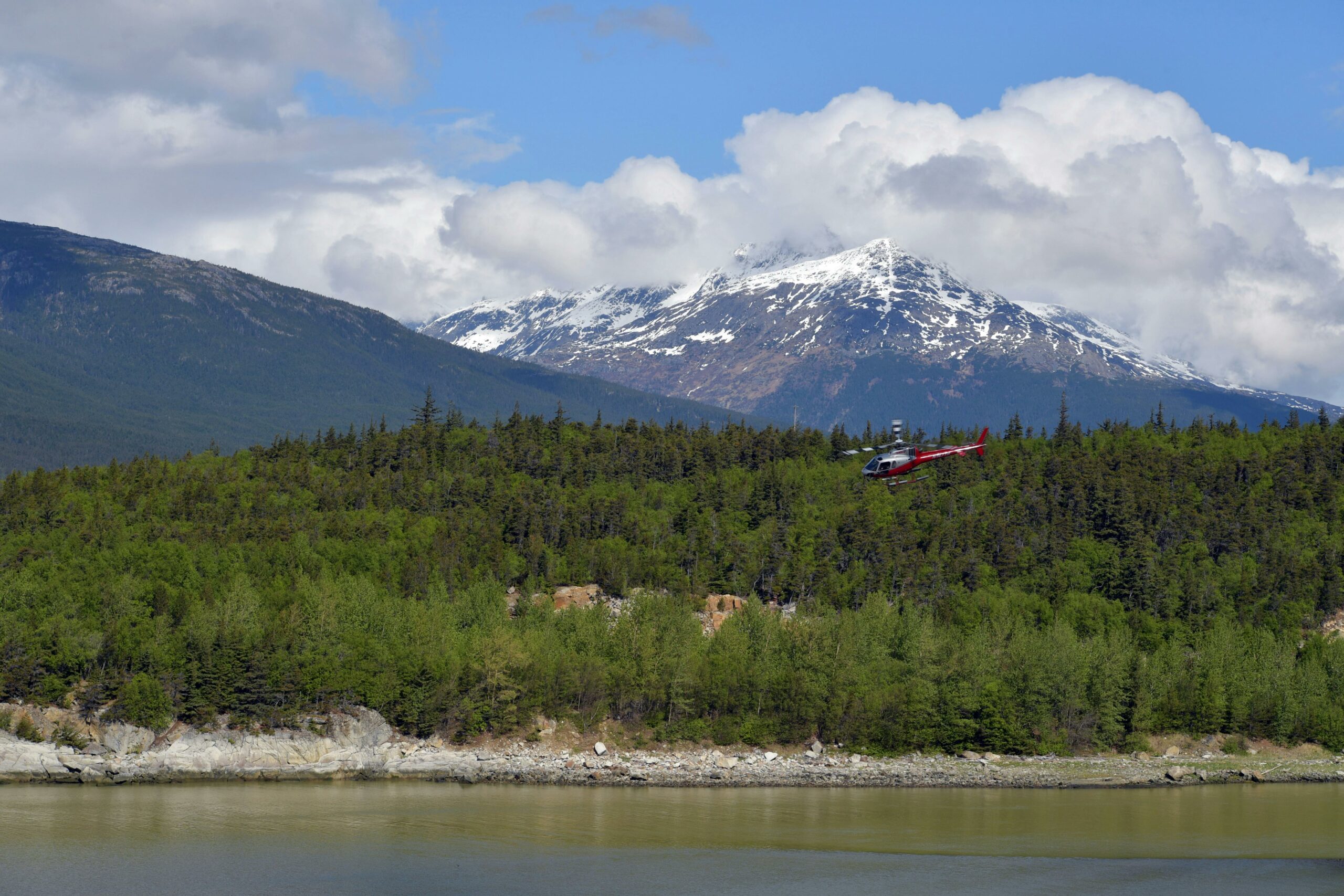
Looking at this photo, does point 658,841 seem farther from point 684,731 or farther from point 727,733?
point 684,731

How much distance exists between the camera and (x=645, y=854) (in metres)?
90.9

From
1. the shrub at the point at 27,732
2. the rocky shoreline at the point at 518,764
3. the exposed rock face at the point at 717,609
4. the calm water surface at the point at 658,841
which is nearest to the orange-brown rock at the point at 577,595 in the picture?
the exposed rock face at the point at 717,609

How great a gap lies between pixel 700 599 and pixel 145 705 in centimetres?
6283

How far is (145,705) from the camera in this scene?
128m

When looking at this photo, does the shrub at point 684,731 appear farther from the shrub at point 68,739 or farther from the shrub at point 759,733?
the shrub at point 68,739

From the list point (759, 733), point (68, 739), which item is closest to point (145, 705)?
point (68, 739)

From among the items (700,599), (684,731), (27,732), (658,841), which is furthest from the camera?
(700,599)

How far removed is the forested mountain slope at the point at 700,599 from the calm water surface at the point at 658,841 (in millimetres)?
14184

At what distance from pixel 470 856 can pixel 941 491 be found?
118056 millimetres

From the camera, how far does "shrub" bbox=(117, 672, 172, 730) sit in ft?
418

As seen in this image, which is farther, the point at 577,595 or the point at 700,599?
the point at 700,599

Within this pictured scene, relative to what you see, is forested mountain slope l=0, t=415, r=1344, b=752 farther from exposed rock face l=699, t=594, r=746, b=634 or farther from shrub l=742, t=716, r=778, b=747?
exposed rock face l=699, t=594, r=746, b=634

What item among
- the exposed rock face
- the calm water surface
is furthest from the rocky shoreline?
the exposed rock face

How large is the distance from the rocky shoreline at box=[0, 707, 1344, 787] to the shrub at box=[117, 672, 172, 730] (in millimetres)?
867
